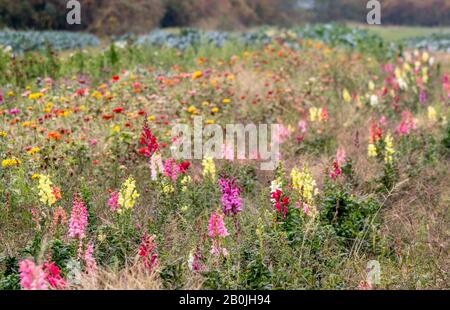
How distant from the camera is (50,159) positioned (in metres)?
5.16

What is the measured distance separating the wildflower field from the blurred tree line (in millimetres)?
8599

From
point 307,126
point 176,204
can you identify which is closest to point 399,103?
point 307,126

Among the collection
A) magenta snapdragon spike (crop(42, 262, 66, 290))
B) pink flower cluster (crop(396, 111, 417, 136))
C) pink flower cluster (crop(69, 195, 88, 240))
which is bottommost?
magenta snapdragon spike (crop(42, 262, 66, 290))

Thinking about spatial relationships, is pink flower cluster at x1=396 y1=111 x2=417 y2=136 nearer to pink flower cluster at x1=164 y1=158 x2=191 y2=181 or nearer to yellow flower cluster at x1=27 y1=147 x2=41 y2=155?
pink flower cluster at x1=164 y1=158 x2=191 y2=181

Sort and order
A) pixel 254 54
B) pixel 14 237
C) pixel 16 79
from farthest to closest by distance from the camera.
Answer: pixel 254 54 < pixel 16 79 < pixel 14 237

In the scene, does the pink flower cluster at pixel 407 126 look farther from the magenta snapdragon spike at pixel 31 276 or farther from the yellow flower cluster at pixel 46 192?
the magenta snapdragon spike at pixel 31 276

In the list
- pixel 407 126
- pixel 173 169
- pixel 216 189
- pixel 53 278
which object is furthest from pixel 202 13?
pixel 53 278

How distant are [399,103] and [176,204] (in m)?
4.87

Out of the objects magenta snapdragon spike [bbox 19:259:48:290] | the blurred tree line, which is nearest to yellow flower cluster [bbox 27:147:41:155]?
magenta snapdragon spike [bbox 19:259:48:290]

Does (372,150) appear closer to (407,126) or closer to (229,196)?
(407,126)

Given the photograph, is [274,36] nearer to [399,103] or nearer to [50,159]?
[399,103]

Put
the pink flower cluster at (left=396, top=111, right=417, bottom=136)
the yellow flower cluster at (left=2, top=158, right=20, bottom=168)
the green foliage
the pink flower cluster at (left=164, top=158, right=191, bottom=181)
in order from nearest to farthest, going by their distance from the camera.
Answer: the green foliage → the pink flower cluster at (left=164, top=158, right=191, bottom=181) → the yellow flower cluster at (left=2, top=158, right=20, bottom=168) → the pink flower cluster at (left=396, top=111, right=417, bottom=136)

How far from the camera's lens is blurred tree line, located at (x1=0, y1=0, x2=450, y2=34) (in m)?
18.2

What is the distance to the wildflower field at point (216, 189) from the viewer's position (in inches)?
146
